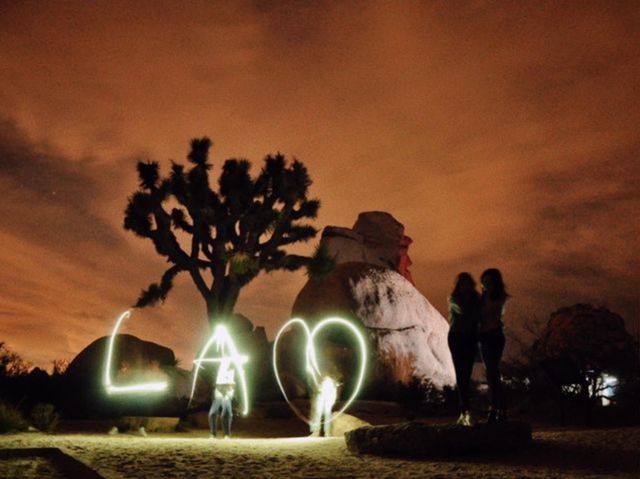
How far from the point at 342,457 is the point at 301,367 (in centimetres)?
1416

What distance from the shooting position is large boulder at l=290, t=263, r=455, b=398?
819 inches

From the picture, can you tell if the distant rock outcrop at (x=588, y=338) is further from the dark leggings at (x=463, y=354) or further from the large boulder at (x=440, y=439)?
the large boulder at (x=440, y=439)

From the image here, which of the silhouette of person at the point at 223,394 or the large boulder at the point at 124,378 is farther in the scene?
the large boulder at the point at 124,378

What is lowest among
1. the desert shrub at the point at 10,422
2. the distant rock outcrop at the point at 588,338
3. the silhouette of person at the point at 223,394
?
the desert shrub at the point at 10,422

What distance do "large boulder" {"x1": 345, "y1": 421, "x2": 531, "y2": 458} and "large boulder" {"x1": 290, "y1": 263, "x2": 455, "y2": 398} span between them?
12.6 meters

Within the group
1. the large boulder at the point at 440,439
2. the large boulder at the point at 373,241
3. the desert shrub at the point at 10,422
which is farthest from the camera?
the large boulder at the point at 373,241

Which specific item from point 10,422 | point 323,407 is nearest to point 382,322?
point 323,407

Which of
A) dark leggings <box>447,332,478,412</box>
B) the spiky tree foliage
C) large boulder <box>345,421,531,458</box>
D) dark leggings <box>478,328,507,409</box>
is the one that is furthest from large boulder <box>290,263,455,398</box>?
large boulder <box>345,421,531,458</box>

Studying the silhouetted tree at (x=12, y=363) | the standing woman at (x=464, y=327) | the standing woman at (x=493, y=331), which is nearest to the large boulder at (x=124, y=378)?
the silhouetted tree at (x=12, y=363)

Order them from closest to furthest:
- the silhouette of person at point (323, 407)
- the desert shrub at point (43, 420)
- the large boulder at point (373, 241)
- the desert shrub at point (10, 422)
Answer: the desert shrub at point (10, 422)
the desert shrub at point (43, 420)
the silhouette of person at point (323, 407)
the large boulder at point (373, 241)

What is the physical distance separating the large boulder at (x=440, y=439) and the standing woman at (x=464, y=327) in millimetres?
748

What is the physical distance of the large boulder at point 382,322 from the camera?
68.2 ft

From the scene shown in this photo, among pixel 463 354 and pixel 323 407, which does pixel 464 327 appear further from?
pixel 323 407

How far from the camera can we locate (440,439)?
6.99 m
